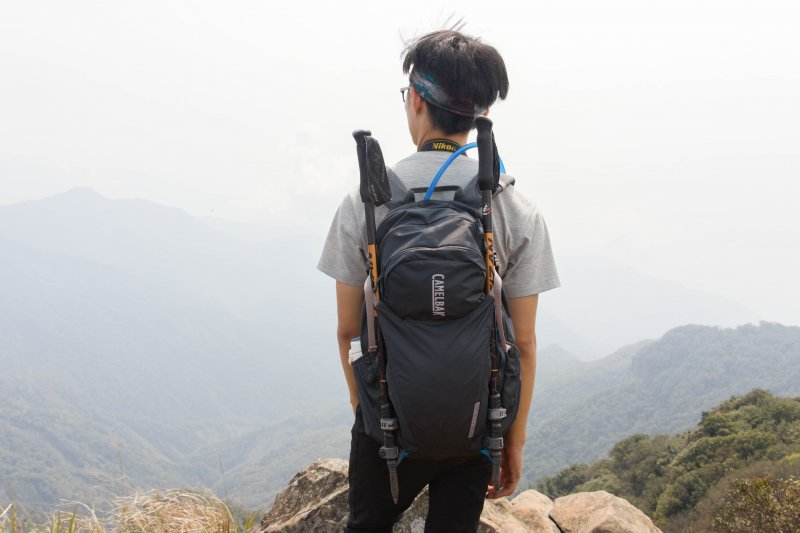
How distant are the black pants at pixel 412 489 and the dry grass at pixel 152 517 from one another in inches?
96.5

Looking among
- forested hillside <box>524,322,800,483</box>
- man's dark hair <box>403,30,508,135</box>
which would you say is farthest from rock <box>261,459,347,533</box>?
forested hillside <box>524,322,800,483</box>

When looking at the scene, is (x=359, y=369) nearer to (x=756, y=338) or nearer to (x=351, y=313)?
(x=351, y=313)

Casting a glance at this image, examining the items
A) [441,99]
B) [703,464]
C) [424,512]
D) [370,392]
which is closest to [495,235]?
[441,99]

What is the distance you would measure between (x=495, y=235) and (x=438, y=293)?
0.47 metres

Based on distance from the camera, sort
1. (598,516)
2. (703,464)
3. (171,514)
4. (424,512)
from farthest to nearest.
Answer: (703,464) → (598,516) → (171,514) → (424,512)

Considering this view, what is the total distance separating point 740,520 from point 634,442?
4011cm

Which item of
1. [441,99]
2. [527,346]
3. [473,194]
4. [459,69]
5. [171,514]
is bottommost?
[171,514]

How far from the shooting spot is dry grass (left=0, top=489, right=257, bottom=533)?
165 inches

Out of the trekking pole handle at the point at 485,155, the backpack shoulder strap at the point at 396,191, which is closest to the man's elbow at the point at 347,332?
the backpack shoulder strap at the point at 396,191

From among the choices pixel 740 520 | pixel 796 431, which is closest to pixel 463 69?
pixel 740 520

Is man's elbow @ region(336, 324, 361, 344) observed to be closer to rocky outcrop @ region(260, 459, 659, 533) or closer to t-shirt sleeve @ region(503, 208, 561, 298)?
t-shirt sleeve @ region(503, 208, 561, 298)

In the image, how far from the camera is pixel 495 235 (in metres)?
2.36

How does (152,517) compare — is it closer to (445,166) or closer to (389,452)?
(389,452)

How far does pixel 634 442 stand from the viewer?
152ft
